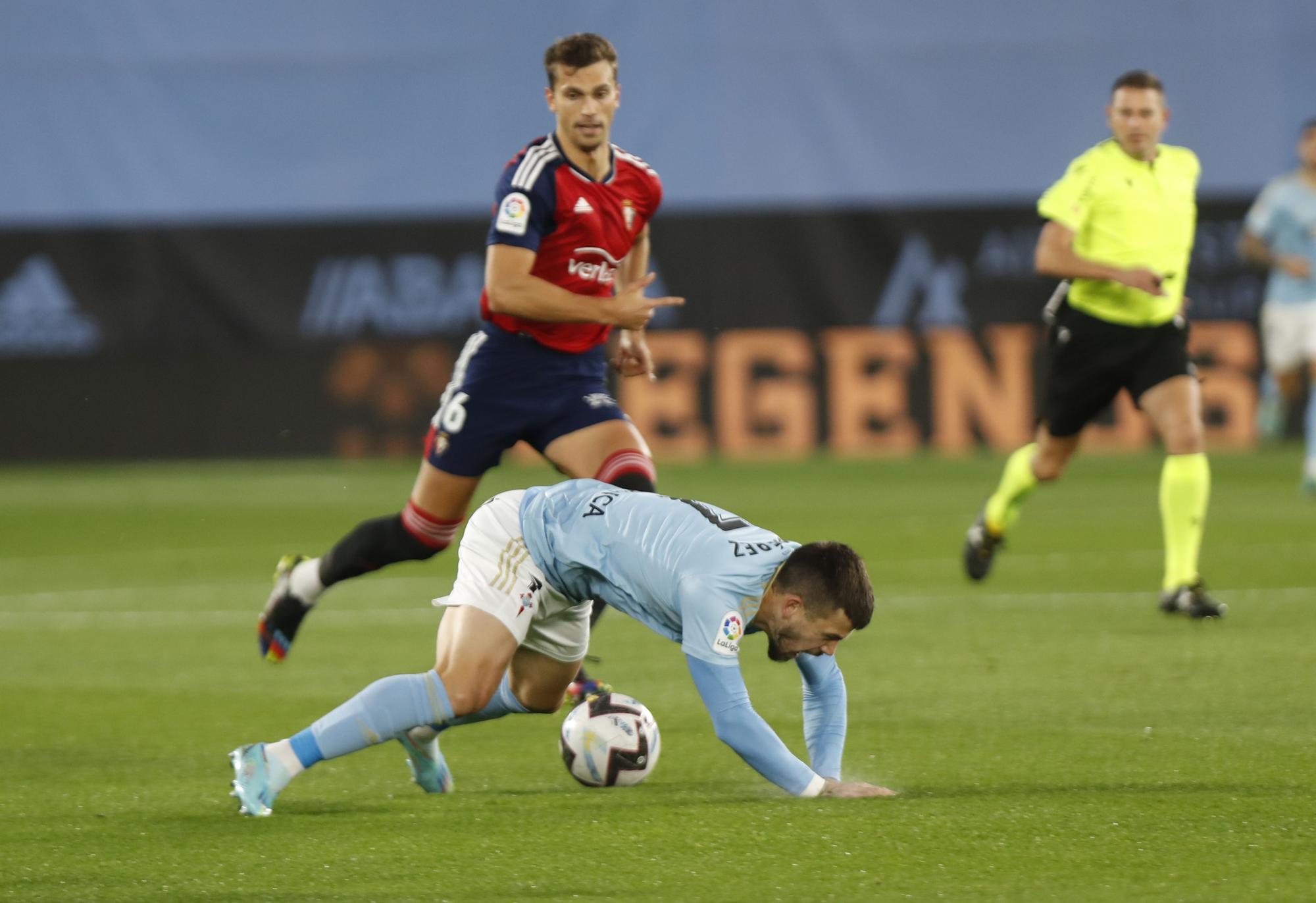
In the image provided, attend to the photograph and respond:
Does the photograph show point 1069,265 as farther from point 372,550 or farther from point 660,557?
point 660,557

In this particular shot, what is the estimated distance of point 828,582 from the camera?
4832 millimetres

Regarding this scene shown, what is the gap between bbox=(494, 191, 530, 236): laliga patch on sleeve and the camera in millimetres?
6855

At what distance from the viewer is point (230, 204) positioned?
2191cm

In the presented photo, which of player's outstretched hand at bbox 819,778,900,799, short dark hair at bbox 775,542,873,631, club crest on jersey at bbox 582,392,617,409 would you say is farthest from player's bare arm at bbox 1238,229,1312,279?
short dark hair at bbox 775,542,873,631

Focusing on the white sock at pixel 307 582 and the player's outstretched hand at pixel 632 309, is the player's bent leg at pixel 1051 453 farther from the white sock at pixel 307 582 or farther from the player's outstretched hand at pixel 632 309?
the white sock at pixel 307 582

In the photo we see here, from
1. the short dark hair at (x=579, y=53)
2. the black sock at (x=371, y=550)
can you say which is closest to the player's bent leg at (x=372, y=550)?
the black sock at (x=371, y=550)

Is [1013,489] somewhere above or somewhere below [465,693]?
below

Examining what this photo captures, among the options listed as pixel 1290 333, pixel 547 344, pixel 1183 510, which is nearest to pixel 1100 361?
pixel 1183 510

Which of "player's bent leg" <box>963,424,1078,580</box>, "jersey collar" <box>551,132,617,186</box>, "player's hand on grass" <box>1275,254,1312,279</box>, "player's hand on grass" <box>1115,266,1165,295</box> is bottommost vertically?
"player's bent leg" <box>963,424,1078,580</box>

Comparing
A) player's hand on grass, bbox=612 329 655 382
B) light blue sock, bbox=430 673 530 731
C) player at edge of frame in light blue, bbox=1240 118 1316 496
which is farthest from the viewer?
player at edge of frame in light blue, bbox=1240 118 1316 496

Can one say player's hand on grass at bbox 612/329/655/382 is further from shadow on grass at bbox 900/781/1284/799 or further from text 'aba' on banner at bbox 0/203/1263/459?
text 'aba' on banner at bbox 0/203/1263/459

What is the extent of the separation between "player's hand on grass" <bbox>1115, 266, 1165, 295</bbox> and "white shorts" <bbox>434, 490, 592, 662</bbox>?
13.0 feet

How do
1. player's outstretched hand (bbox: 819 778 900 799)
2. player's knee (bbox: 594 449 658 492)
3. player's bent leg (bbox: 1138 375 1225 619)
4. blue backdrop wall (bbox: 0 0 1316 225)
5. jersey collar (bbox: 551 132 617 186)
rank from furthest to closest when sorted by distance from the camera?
blue backdrop wall (bbox: 0 0 1316 225) < player's bent leg (bbox: 1138 375 1225 619) < jersey collar (bbox: 551 132 617 186) < player's knee (bbox: 594 449 658 492) < player's outstretched hand (bbox: 819 778 900 799)

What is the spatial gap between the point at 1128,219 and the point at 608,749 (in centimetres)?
461
